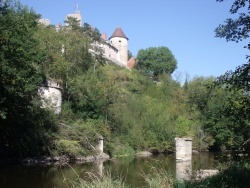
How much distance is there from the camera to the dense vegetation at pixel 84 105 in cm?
1764

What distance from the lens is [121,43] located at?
3027 inches

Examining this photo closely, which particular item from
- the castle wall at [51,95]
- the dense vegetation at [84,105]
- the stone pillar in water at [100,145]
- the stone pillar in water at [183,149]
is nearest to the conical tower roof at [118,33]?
the dense vegetation at [84,105]

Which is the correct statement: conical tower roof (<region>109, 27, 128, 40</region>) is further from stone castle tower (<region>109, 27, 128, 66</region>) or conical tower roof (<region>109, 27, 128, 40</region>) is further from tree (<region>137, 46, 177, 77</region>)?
tree (<region>137, 46, 177, 77</region>)

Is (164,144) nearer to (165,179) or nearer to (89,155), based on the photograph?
(89,155)

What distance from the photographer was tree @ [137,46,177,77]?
231 feet

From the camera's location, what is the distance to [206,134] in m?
43.1

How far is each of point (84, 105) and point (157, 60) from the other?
39.6 m

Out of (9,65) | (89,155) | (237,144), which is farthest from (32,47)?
(237,144)

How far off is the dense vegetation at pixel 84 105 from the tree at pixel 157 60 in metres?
10.6

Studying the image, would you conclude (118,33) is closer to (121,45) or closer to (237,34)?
(121,45)

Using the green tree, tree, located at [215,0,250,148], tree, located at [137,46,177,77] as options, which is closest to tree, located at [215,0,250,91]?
tree, located at [215,0,250,148]

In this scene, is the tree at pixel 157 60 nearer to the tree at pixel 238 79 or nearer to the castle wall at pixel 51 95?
the castle wall at pixel 51 95

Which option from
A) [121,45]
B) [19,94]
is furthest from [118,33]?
[19,94]

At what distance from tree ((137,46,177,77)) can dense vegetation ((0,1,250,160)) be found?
10.6 metres
